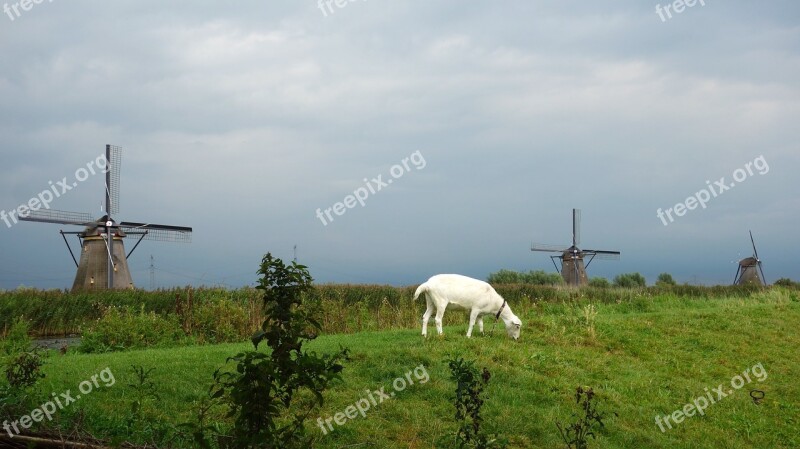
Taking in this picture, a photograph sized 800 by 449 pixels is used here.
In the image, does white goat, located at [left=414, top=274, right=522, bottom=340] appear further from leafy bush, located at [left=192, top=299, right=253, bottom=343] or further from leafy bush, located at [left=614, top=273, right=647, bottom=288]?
leafy bush, located at [left=614, top=273, right=647, bottom=288]

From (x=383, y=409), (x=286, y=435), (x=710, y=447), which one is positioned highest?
(x=286, y=435)

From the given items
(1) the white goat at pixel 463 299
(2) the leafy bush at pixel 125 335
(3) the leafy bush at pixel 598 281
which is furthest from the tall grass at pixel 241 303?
(3) the leafy bush at pixel 598 281

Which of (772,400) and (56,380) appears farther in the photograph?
(772,400)

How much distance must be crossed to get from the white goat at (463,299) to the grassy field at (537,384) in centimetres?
43

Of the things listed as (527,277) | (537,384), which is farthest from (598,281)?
(537,384)

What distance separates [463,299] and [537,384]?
3.55m

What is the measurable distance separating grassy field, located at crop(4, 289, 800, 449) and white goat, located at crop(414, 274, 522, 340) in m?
0.43

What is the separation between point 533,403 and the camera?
11.1 meters

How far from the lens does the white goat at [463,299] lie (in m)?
14.9

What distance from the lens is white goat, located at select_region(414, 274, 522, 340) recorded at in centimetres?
1492

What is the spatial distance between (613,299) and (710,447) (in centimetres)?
2004

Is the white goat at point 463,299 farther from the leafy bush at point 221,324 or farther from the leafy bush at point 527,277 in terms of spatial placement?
the leafy bush at point 527,277

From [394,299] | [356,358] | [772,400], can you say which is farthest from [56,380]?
[394,299]

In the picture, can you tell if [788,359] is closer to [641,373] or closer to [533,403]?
[641,373]
